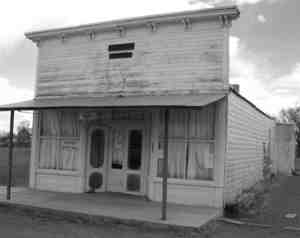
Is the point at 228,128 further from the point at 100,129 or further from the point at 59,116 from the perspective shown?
the point at 59,116

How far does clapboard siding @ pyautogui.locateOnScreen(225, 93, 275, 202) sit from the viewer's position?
28.8 ft

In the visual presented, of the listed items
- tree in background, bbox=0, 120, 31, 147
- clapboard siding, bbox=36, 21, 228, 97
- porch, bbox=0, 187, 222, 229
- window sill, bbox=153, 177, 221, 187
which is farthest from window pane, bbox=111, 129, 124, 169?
tree in background, bbox=0, 120, 31, 147

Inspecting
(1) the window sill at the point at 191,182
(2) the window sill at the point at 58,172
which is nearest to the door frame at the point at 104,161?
(2) the window sill at the point at 58,172

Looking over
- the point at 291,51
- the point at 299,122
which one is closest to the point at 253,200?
the point at 291,51

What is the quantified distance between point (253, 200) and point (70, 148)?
5594 mm

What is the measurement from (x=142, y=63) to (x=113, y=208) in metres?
3.93

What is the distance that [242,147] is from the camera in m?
10.3

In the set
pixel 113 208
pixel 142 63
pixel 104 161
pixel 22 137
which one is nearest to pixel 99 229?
pixel 113 208

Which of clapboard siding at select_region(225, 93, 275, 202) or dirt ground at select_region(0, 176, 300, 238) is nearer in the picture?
dirt ground at select_region(0, 176, 300, 238)

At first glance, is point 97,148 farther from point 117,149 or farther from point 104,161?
point 117,149

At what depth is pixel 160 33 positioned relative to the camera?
30.2 feet

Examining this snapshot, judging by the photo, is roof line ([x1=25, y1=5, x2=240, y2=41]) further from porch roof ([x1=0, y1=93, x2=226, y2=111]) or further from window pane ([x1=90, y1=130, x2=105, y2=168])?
window pane ([x1=90, y1=130, x2=105, y2=168])

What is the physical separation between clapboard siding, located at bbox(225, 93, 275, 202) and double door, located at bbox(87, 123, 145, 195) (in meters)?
2.35

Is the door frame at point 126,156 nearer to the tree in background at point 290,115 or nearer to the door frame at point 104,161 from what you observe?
the door frame at point 104,161
